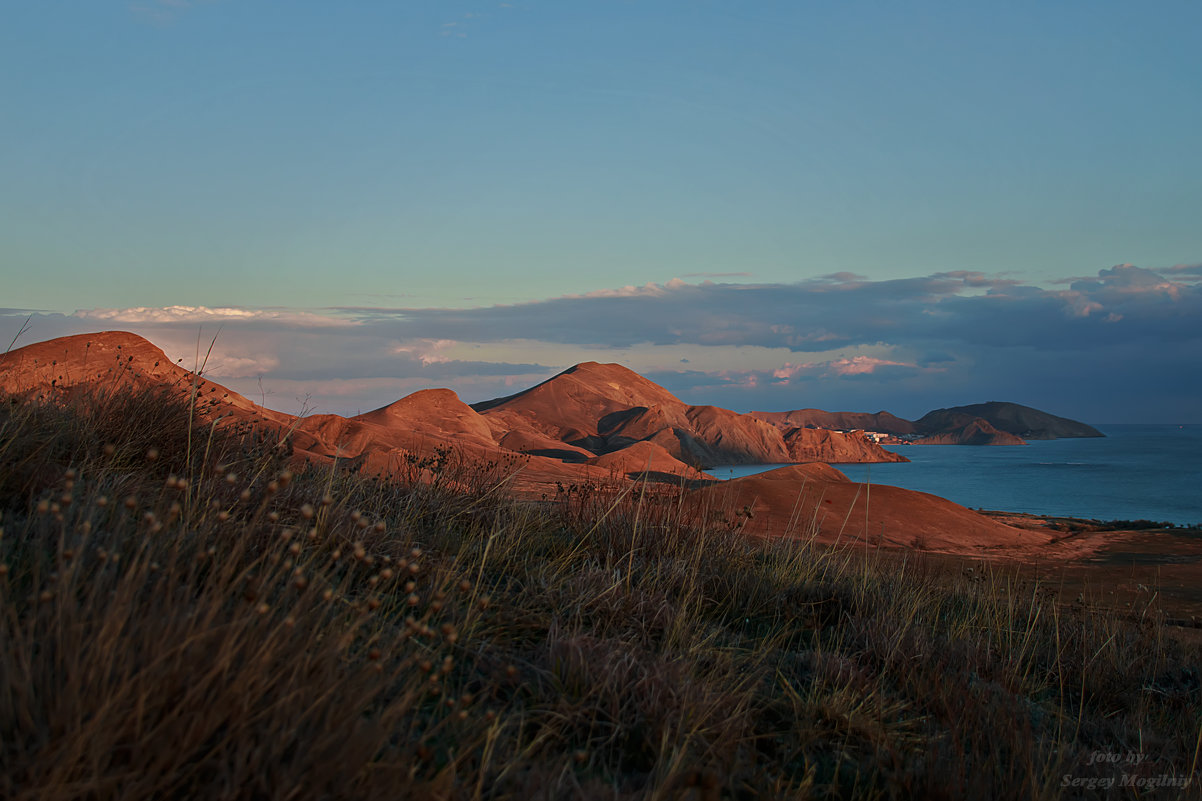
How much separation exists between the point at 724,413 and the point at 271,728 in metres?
114

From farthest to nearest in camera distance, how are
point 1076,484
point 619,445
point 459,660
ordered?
point 619,445 → point 1076,484 → point 459,660

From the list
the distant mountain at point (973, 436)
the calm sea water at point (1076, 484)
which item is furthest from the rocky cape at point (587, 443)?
the distant mountain at point (973, 436)

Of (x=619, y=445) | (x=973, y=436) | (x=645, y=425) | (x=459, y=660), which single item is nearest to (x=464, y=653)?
(x=459, y=660)

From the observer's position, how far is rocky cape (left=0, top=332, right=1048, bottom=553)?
24.9ft

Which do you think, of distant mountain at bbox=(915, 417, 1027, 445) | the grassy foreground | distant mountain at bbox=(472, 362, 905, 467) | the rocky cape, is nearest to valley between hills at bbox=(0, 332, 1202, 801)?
the grassy foreground

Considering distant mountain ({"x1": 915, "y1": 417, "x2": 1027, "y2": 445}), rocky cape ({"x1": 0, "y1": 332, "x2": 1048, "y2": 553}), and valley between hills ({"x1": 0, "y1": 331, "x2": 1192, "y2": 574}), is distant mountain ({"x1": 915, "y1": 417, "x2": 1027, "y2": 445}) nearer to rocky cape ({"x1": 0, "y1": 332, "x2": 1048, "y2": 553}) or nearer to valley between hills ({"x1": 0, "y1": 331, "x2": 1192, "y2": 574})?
valley between hills ({"x1": 0, "y1": 331, "x2": 1192, "y2": 574})

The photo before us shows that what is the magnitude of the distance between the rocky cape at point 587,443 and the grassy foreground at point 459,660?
0.81 m

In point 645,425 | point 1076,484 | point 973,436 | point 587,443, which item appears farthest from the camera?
point 973,436

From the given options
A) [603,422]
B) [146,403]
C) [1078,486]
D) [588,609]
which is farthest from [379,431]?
[603,422]

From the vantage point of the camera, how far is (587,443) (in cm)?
10006

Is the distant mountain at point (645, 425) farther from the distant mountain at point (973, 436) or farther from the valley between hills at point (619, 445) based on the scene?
the distant mountain at point (973, 436)

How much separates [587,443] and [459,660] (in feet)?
318

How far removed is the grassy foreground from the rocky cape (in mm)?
810

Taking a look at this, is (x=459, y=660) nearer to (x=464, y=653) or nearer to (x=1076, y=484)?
(x=464, y=653)
